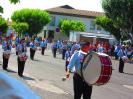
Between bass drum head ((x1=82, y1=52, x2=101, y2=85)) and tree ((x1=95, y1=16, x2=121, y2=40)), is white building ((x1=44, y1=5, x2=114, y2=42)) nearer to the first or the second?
tree ((x1=95, y1=16, x2=121, y2=40))

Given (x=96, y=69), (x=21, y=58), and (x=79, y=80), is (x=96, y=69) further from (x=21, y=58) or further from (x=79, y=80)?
(x=21, y=58)

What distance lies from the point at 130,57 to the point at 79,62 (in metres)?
33.2

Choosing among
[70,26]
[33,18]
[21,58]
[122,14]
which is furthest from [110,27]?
[21,58]

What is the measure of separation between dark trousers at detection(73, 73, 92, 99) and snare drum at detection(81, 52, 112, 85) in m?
0.12

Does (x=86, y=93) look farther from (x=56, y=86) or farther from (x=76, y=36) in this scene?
(x=76, y=36)

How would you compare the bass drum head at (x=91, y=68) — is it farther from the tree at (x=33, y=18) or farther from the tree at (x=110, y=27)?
the tree at (x=33, y=18)

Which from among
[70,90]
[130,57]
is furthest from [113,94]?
[130,57]

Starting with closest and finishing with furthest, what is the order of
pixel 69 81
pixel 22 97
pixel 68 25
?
pixel 22 97 → pixel 69 81 → pixel 68 25

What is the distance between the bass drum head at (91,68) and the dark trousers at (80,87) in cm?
13

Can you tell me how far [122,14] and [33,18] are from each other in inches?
1695

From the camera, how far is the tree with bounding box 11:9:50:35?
91938mm

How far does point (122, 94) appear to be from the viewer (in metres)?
15.7

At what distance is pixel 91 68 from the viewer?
9.44 m

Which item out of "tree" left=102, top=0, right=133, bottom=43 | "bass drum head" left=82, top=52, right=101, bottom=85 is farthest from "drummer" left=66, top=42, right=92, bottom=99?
"tree" left=102, top=0, right=133, bottom=43
